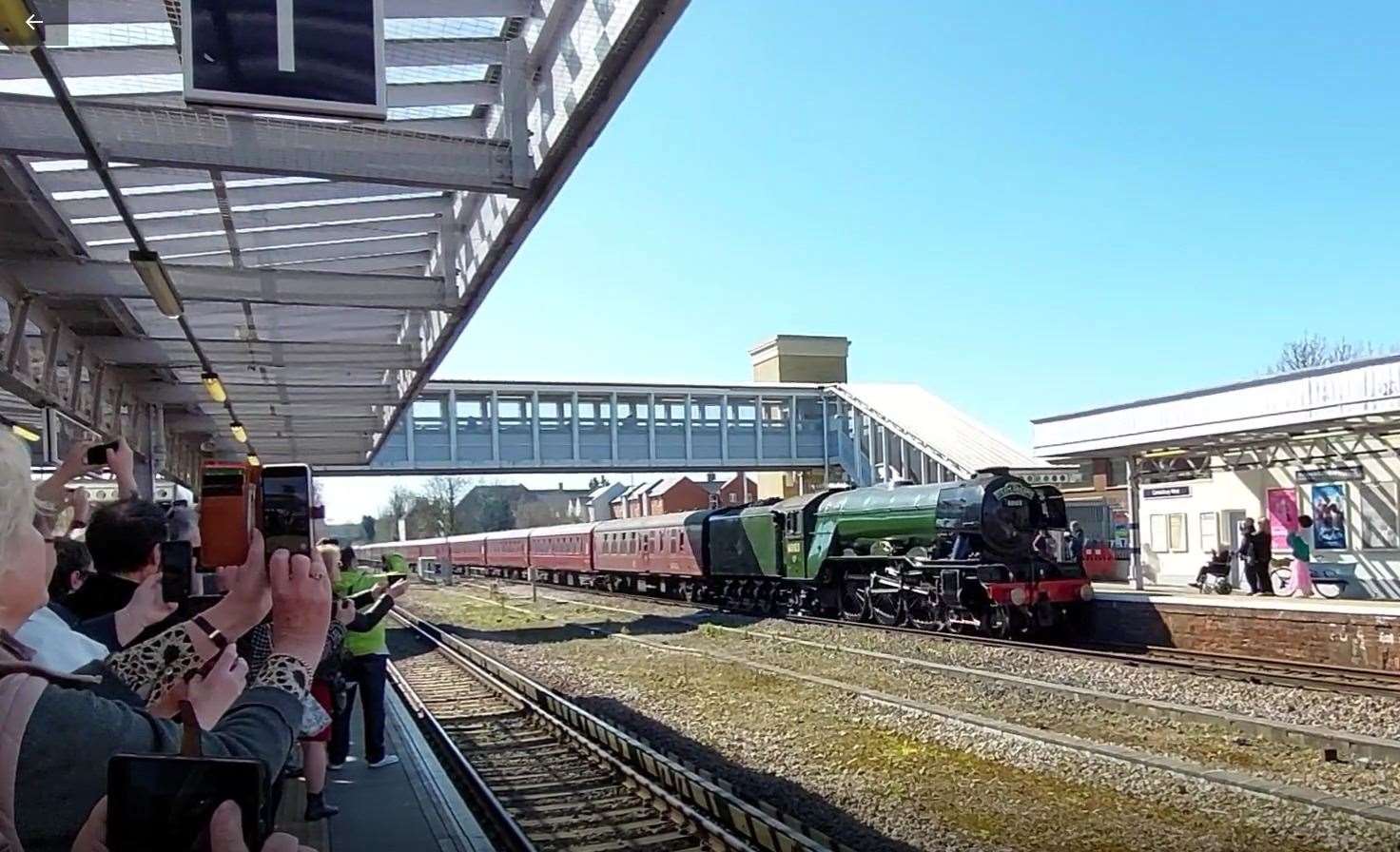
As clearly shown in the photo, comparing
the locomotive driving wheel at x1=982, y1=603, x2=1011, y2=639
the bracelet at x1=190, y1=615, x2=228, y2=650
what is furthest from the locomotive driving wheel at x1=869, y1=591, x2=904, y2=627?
the bracelet at x1=190, y1=615, x2=228, y2=650

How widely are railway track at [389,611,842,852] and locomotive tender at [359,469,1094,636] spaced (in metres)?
7.13

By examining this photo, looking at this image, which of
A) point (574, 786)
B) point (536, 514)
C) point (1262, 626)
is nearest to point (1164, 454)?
point (1262, 626)

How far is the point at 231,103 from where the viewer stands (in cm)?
428

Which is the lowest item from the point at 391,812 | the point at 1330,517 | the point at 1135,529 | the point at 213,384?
the point at 391,812

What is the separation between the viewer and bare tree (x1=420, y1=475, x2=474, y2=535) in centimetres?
8419

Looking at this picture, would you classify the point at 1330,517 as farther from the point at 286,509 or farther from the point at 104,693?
the point at 104,693

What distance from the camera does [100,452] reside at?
4.26 metres

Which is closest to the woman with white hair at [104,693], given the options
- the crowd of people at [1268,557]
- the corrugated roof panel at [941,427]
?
the crowd of people at [1268,557]

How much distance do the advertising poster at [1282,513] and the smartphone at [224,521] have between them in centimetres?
1874

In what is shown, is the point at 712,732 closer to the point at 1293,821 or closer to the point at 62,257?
the point at 1293,821

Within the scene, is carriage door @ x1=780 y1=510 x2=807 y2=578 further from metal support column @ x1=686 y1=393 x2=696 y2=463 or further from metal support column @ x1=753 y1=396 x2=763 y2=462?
metal support column @ x1=753 y1=396 x2=763 y2=462

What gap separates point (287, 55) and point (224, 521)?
2412 mm

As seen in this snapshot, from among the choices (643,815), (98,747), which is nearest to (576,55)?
(98,747)

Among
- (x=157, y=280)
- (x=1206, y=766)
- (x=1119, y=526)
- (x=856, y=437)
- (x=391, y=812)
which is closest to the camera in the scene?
(x=391, y=812)
